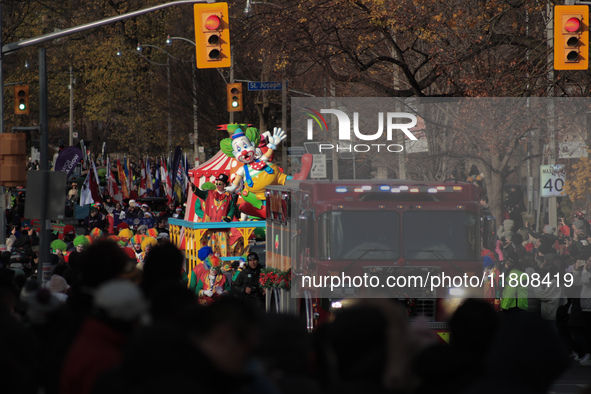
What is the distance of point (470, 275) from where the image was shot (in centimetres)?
1375

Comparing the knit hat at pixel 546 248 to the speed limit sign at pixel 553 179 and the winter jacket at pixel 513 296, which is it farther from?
the speed limit sign at pixel 553 179

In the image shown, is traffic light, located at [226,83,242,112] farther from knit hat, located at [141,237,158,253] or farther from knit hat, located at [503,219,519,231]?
knit hat, located at [141,237,158,253]

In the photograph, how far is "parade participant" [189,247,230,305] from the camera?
16.9m

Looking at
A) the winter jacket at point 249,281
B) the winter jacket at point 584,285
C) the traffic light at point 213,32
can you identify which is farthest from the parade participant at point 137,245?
the winter jacket at point 584,285

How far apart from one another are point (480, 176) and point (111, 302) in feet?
57.2

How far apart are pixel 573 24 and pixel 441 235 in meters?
4.04

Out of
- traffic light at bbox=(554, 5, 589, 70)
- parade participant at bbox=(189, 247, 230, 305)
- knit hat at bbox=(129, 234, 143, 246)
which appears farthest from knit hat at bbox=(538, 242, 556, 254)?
knit hat at bbox=(129, 234, 143, 246)

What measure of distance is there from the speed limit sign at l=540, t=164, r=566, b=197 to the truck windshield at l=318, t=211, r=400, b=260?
879 centimetres

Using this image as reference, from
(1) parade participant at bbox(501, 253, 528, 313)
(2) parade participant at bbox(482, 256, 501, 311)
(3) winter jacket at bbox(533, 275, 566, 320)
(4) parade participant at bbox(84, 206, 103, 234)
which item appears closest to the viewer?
(2) parade participant at bbox(482, 256, 501, 311)

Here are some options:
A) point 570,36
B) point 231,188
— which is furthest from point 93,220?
point 570,36

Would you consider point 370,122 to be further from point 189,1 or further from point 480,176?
point 189,1

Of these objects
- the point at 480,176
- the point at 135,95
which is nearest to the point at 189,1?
the point at 480,176

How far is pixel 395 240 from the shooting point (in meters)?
13.7

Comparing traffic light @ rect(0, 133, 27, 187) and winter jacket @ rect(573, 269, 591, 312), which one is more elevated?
traffic light @ rect(0, 133, 27, 187)
